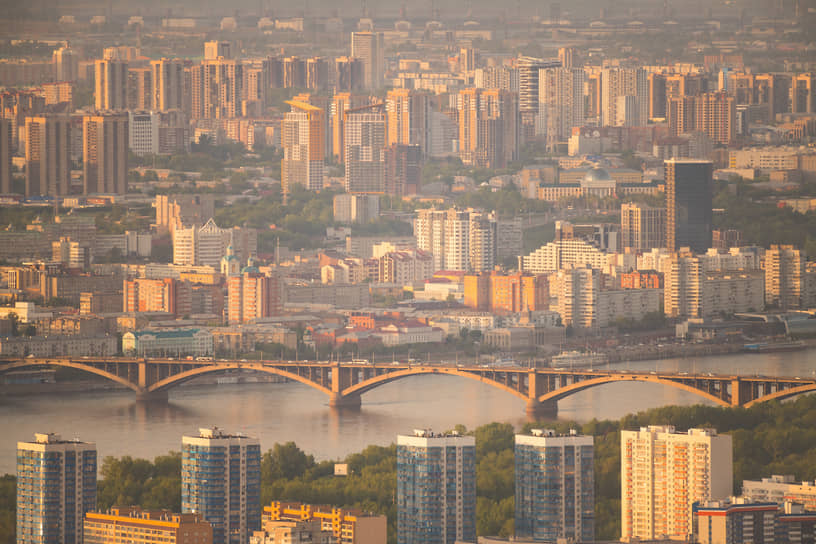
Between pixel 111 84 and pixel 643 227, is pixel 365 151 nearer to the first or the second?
pixel 111 84

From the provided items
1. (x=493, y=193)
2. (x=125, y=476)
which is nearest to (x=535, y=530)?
(x=125, y=476)

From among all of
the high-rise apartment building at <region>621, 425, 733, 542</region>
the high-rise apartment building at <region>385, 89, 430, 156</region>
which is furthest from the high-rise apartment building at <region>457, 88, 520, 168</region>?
the high-rise apartment building at <region>621, 425, 733, 542</region>

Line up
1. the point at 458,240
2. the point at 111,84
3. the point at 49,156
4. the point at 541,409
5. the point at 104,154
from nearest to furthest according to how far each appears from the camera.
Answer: the point at 541,409, the point at 458,240, the point at 49,156, the point at 104,154, the point at 111,84

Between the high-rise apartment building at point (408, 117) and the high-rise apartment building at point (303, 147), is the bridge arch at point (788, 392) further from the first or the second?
the high-rise apartment building at point (408, 117)

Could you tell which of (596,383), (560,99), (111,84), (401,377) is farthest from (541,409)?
(560,99)

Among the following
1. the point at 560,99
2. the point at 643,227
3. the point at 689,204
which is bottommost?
the point at 643,227

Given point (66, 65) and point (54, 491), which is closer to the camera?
point (54, 491)

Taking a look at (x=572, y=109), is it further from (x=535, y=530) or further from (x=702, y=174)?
(x=535, y=530)

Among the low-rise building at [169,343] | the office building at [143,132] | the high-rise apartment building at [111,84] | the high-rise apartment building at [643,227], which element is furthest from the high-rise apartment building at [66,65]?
the low-rise building at [169,343]
